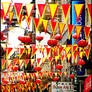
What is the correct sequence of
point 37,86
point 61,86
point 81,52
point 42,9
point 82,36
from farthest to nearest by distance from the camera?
point 37,86 → point 61,86 → point 82,36 → point 81,52 → point 42,9

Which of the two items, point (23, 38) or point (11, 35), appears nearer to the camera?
point (23, 38)

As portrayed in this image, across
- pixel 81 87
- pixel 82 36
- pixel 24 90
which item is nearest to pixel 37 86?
pixel 24 90

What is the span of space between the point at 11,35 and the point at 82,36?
20.7 metres

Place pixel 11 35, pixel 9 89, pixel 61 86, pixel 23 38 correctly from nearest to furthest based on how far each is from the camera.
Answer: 1. pixel 23 38
2. pixel 61 86
3. pixel 9 89
4. pixel 11 35

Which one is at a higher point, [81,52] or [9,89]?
[81,52]

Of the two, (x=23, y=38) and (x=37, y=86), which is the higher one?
(x=23, y=38)

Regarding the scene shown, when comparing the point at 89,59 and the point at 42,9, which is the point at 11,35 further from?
the point at 42,9

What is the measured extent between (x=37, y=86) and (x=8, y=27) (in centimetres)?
1118

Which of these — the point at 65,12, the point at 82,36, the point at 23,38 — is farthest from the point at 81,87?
the point at 65,12

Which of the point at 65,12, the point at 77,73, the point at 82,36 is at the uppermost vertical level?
the point at 65,12

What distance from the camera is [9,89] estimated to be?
110 ft

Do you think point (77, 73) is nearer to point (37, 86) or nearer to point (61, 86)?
point (61, 86)

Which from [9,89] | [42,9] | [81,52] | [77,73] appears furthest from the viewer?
[9,89]

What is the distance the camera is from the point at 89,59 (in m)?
20.5
